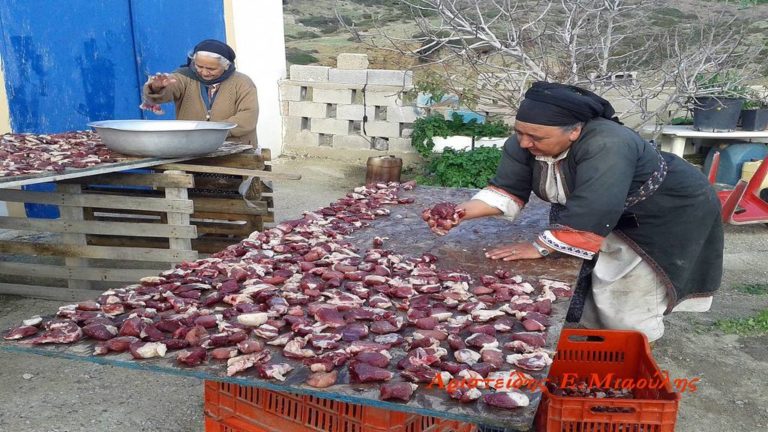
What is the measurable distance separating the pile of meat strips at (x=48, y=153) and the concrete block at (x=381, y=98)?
4.65 meters

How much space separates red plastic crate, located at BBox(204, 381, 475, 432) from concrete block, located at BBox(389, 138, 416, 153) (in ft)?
23.9

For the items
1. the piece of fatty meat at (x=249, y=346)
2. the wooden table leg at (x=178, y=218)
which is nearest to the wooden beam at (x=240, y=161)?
the wooden table leg at (x=178, y=218)

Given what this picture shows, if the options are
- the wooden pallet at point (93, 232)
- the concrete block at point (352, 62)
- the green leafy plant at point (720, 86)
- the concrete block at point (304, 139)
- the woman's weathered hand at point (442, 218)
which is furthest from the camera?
the concrete block at point (304, 139)


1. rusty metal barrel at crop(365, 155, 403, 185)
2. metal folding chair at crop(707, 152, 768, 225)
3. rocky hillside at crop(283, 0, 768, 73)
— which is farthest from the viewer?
rocky hillside at crop(283, 0, 768, 73)

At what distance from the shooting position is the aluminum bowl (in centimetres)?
401

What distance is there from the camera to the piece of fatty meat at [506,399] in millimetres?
1525

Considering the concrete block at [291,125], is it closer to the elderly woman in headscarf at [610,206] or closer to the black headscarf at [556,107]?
the elderly woman in headscarf at [610,206]

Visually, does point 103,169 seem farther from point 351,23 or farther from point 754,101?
point 754,101

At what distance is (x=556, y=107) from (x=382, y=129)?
6.81 metres

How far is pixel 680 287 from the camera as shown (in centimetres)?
300

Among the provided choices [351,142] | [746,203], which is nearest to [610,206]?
[746,203]

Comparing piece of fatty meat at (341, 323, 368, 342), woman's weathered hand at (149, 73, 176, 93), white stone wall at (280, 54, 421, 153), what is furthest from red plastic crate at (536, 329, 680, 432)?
white stone wall at (280, 54, 421, 153)

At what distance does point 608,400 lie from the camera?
2068 mm

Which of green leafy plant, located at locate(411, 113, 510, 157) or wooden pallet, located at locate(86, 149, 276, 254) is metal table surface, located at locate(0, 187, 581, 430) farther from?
green leafy plant, located at locate(411, 113, 510, 157)
